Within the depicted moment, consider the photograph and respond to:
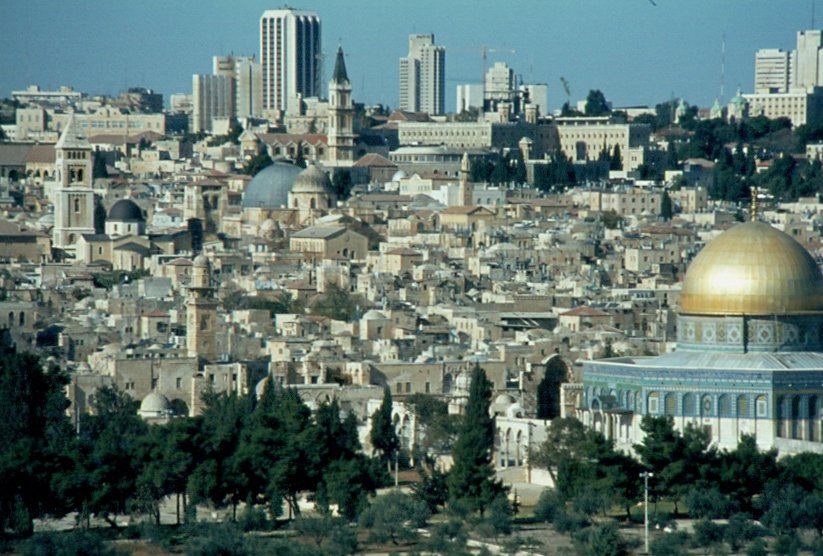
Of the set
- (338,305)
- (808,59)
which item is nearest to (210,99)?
(808,59)

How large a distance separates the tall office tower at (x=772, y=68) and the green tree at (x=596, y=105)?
1100 inches

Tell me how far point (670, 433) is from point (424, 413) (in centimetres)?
725

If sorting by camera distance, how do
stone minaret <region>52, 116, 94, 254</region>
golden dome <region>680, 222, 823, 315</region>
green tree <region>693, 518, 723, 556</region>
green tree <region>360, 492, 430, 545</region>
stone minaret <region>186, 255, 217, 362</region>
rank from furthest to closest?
stone minaret <region>52, 116, 94, 254</region>
stone minaret <region>186, 255, 217, 362</region>
golden dome <region>680, 222, 823, 315</region>
green tree <region>360, 492, 430, 545</region>
green tree <region>693, 518, 723, 556</region>

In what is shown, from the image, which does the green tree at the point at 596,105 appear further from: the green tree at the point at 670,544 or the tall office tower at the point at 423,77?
the green tree at the point at 670,544

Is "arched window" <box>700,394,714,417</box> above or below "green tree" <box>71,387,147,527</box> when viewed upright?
above

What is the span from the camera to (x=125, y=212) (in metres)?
83.6

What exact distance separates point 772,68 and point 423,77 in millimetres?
20324

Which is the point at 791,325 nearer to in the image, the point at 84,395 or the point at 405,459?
the point at 405,459

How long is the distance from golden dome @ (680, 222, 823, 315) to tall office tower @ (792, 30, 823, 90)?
12615cm

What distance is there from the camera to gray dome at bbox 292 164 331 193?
90.6 metres

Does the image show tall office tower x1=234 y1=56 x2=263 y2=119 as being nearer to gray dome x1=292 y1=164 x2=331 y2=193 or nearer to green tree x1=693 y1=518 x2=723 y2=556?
gray dome x1=292 y1=164 x2=331 y2=193

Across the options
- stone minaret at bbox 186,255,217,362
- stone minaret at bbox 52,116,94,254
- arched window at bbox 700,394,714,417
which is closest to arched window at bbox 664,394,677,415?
arched window at bbox 700,394,714,417

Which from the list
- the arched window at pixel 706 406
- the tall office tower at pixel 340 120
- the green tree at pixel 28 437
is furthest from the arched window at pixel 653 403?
the tall office tower at pixel 340 120

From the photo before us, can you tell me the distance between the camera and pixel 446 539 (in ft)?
111
